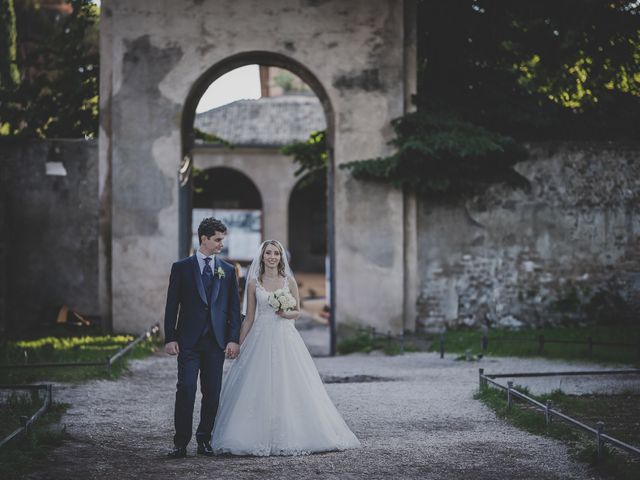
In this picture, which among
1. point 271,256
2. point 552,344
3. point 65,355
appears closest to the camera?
point 271,256

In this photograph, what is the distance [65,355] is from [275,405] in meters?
6.68

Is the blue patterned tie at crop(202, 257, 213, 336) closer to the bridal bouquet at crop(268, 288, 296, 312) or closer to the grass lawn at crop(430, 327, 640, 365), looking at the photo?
the bridal bouquet at crop(268, 288, 296, 312)

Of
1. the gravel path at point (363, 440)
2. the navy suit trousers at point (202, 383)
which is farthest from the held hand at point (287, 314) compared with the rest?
the gravel path at point (363, 440)

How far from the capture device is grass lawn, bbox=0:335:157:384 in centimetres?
1121

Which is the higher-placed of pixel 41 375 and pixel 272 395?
pixel 272 395

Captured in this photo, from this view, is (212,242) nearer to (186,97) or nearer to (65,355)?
(65,355)

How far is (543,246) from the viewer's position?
1720cm

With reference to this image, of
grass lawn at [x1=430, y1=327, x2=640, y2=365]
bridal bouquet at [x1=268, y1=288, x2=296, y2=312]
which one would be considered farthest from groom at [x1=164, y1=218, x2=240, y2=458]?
grass lawn at [x1=430, y1=327, x2=640, y2=365]

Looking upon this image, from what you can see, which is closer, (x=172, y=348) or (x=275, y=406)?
(x=172, y=348)

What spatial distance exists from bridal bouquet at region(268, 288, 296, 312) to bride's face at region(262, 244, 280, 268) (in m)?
0.27

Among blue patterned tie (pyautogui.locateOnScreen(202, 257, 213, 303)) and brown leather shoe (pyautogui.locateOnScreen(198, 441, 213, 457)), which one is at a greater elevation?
blue patterned tie (pyautogui.locateOnScreen(202, 257, 213, 303))

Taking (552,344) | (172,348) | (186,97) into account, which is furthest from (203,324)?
(186,97)

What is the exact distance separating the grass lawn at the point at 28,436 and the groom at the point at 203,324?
104cm

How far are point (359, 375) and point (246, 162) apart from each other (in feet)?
67.1
